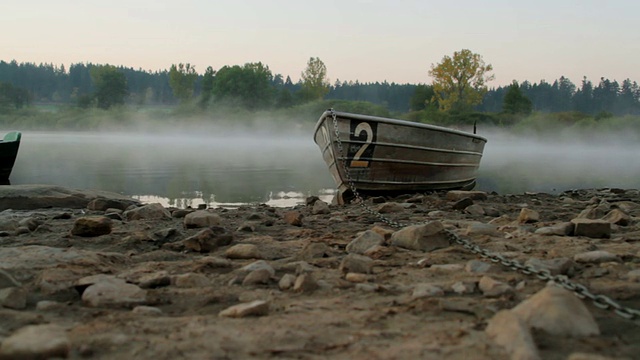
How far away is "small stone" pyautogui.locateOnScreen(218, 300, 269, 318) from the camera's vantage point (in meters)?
2.50

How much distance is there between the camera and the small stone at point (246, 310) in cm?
250

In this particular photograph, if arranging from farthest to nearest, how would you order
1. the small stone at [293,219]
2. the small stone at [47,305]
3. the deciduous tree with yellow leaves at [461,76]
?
1. the deciduous tree with yellow leaves at [461,76]
2. the small stone at [293,219]
3. the small stone at [47,305]

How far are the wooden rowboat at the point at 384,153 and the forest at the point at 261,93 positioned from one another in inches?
2181

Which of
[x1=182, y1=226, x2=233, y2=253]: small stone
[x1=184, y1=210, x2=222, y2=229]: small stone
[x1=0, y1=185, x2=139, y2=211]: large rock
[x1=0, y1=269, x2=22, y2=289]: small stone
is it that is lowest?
[x1=0, y1=185, x2=139, y2=211]: large rock

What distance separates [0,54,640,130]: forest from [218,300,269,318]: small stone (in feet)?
208

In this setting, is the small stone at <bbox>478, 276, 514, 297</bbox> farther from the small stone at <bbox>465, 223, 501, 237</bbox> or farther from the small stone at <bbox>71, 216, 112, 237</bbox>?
the small stone at <bbox>71, 216, 112, 237</bbox>

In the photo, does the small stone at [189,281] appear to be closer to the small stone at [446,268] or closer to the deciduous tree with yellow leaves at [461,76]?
the small stone at [446,268]

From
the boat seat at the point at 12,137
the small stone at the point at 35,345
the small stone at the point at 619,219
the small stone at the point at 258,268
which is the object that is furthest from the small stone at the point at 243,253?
the boat seat at the point at 12,137

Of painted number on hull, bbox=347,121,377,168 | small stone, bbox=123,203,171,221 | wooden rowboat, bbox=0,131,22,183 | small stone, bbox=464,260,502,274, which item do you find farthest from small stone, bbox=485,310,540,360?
wooden rowboat, bbox=0,131,22,183

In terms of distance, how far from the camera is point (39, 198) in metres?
8.53

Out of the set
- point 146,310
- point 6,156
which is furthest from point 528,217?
point 6,156

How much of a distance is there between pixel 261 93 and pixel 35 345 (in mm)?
96791

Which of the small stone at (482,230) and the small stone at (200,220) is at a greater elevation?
the small stone at (482,230)

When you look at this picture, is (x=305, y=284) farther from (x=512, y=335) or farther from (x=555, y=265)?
(x=555, y=265)
